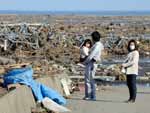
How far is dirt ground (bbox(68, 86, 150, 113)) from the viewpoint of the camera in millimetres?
15078

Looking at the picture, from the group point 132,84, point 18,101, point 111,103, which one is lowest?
point 111,103

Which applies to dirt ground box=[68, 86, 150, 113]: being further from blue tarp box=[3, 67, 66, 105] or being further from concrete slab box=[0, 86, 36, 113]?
concrete slab box=[0, 86, 36, 113]

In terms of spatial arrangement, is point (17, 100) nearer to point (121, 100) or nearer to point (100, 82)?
point (121, 100)

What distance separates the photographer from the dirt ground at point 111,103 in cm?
1508

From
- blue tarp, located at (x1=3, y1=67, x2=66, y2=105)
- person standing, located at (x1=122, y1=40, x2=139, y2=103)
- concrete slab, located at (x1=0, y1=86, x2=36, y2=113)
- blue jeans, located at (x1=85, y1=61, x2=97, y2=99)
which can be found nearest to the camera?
concrete slab, located at (x1=0, y1=86, x2=36, y2=113)

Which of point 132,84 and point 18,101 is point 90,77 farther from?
point 18,101

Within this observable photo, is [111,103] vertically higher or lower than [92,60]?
lower

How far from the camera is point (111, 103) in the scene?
16.5 metres

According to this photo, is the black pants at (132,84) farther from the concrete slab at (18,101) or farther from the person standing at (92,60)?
the concrete slab at (18,101)

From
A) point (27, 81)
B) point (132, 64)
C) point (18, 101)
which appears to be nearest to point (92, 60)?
point (132, 64)

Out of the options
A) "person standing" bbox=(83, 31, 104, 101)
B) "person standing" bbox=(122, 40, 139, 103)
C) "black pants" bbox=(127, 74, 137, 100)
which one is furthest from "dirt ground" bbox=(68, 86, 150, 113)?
"person standing" bbox=(122, 40, 139, 103)

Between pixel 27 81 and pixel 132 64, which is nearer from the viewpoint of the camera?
pixel 27 81

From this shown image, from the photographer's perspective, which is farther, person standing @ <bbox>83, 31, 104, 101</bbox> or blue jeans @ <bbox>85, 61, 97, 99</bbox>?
blue jeans @ <bbox>85, 61, 97, 99</bbox>

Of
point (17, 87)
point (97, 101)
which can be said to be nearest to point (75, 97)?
point (97, 101)
